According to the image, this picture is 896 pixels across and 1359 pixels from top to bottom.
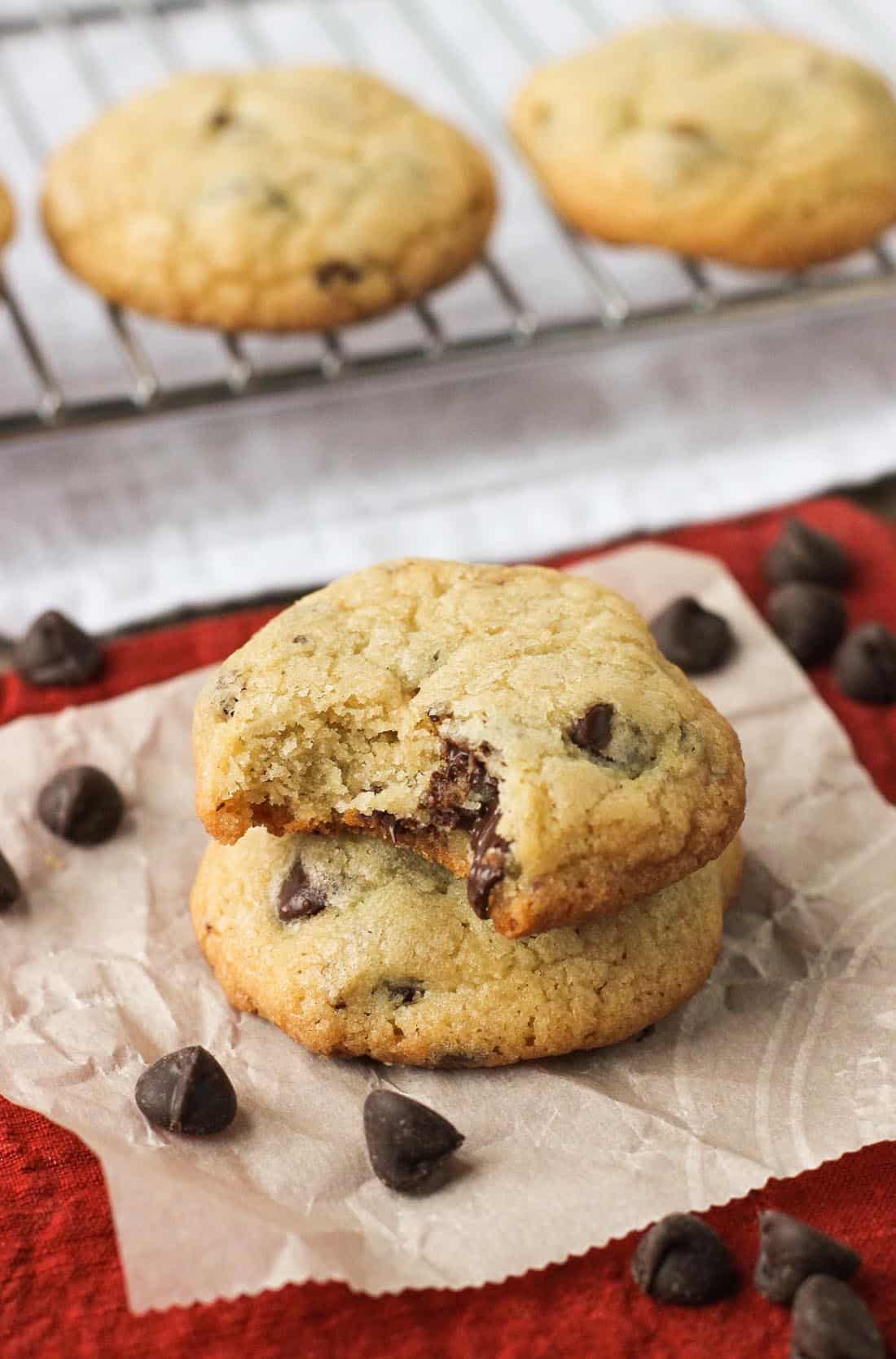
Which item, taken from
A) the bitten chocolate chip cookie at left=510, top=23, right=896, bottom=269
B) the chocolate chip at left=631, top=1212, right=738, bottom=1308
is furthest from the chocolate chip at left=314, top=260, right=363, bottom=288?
the chocolate chip at left=631, top=1212, right=738, bottom=1308

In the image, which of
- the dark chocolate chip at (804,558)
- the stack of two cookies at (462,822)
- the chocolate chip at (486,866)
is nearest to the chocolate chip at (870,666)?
the dark chocolate chip at (804,558)

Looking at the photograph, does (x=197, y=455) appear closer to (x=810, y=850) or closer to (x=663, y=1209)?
(x=810, y=850)

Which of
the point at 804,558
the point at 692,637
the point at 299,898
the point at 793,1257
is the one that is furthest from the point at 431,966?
the point at 804,558

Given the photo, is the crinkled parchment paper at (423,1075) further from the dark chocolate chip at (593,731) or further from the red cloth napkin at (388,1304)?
the dark chocolate chip at (593,731)

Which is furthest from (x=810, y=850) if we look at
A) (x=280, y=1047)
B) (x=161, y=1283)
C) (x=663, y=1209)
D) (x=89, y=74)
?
(x=89, y=74)

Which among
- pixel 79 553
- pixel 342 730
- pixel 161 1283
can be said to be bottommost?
pixel 79 553

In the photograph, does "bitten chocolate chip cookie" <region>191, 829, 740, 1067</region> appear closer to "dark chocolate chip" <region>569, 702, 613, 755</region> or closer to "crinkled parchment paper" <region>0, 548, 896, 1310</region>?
"crinkled parchment paper" <region>0, 548, 896, 1310</region>
